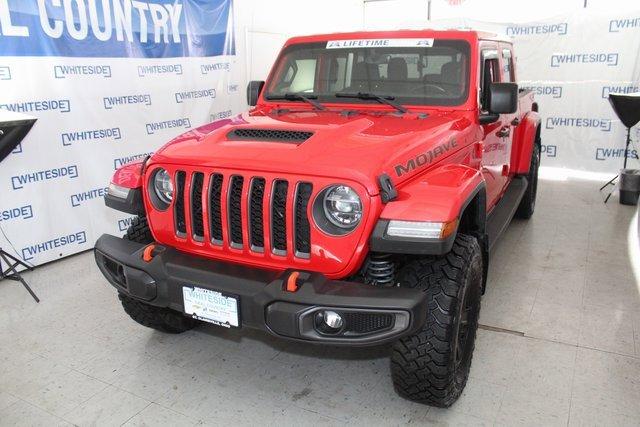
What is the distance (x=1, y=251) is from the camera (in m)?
3.62

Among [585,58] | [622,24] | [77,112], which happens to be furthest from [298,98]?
[622,24]

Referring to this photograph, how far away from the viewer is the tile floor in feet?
7.68

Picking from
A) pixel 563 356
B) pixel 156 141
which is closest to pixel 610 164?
pixel 563 356

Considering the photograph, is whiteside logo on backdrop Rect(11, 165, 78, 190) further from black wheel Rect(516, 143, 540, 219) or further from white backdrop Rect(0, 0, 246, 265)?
black wheel Rect(516, 143, 540, 219)

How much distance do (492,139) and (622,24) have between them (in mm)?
4796

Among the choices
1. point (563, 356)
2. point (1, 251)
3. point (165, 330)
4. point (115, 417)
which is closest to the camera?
point (115, 417)

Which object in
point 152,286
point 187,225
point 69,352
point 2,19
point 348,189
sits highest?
point 2,19

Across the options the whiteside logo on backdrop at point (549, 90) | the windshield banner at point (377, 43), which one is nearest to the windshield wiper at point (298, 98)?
the windshield banner at point (377, 43)

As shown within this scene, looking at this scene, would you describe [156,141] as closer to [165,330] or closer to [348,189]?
[165,330]

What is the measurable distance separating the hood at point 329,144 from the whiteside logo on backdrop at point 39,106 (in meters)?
2.07

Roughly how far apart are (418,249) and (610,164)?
636cm

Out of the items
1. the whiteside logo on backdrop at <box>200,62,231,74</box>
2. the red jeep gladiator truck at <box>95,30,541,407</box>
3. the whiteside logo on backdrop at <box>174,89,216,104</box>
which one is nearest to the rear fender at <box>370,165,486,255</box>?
the red jeep gladiator truck at <box>95,30,541,407</box>

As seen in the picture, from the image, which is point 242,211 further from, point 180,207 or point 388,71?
point 388,71

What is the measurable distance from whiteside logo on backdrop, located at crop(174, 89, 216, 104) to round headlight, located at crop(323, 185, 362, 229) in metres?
3.75
